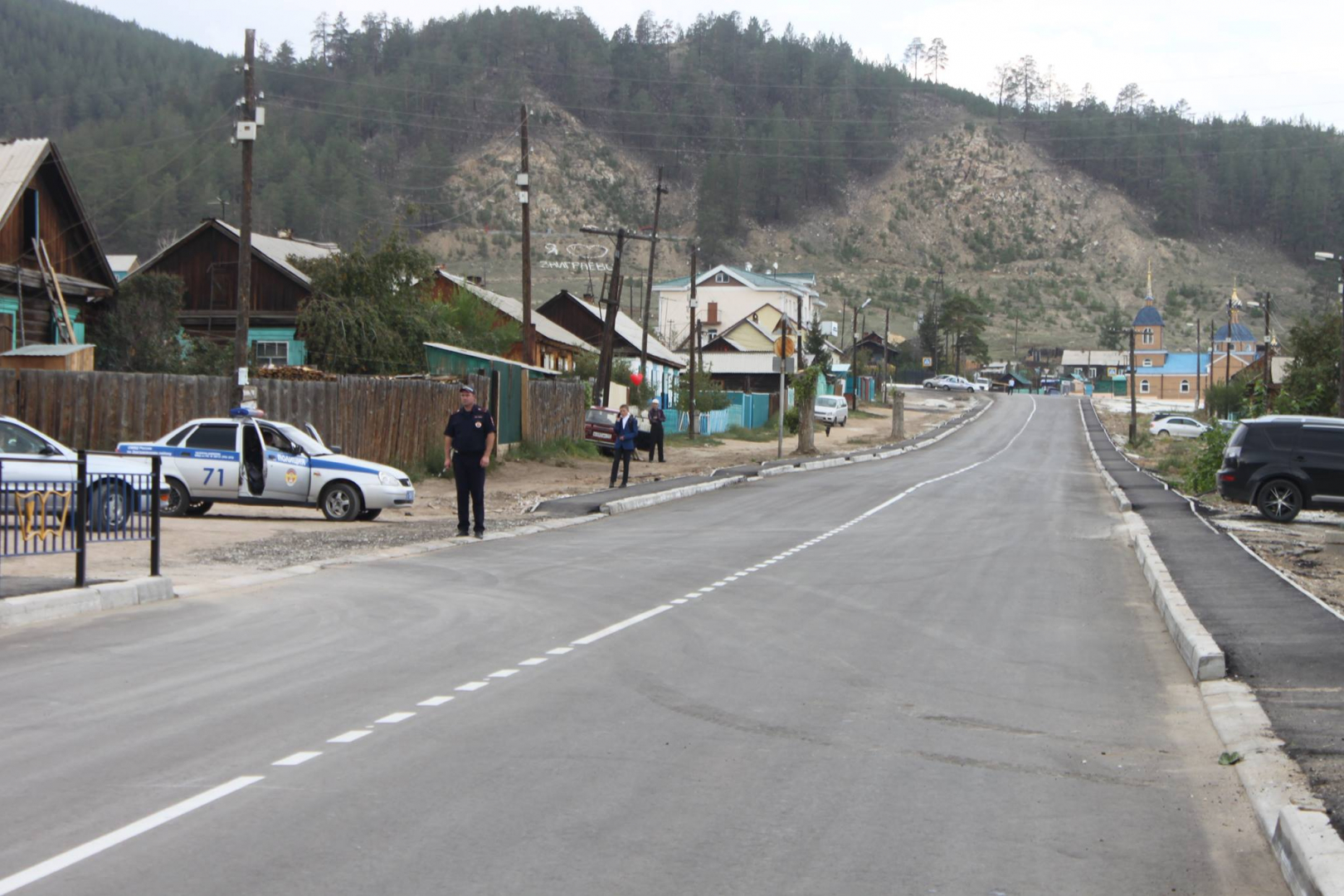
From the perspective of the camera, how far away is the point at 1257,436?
2642 centimetres

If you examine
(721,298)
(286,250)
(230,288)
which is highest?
(721,298)

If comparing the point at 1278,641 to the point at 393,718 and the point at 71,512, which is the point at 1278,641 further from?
the point at 71,512

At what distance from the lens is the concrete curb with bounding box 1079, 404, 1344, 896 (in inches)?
205

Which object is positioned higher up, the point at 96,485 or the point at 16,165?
the point at 16,165

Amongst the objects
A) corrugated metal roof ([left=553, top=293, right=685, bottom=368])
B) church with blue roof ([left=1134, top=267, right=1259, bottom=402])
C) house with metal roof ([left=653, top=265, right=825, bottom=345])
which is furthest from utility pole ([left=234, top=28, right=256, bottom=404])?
church with blue roof ([left=1134, top=267, right=1259, bottom=402])

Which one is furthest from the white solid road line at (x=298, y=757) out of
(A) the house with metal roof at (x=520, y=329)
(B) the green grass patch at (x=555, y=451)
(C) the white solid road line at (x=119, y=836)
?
(A) the house with metal roof at (x=520, y=329)

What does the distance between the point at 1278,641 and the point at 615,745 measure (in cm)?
616

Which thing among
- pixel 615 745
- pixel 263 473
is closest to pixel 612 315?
pixel 263 473

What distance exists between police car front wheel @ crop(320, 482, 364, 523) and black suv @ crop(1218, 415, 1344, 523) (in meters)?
16.6

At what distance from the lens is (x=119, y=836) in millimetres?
5523

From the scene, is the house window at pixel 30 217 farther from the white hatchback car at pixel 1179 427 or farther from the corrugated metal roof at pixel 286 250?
the white hatchback car at pixel 1179 427

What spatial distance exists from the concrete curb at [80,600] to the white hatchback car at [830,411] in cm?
6289

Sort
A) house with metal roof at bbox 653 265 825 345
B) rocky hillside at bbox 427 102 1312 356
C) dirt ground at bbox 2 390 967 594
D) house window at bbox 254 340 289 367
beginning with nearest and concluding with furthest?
dirt ground at bbox 2 390 967 594
house window at bbox 254 340 289 367
house with metal roof at bbox 653 265 825 345
rocky hillside at bbox 427 102 1312 356

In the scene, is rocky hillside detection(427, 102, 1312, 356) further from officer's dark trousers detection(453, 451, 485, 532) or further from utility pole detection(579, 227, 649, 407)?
officer's dark trousers detection(453, 451, 485, 532)
